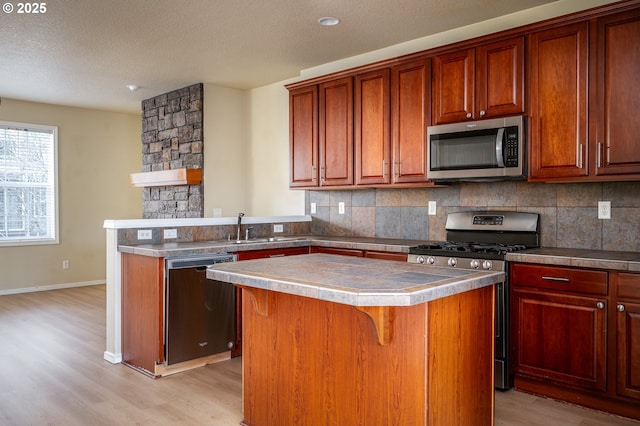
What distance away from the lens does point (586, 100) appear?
3.01 m

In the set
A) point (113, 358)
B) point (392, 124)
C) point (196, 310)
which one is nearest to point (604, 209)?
point (392, 124)

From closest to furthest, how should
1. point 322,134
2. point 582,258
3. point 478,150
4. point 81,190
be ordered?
point 582,258 < point 478,150 < point 322,134 < point 81,190

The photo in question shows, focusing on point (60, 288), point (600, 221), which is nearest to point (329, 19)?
point (600, 221)

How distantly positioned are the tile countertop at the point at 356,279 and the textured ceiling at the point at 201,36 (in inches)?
79.4

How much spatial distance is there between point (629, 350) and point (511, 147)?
4.64ft

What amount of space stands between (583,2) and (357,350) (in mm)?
2932

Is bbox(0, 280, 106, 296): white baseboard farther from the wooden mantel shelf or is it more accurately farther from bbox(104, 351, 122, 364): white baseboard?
bbox(104, 351, 122, 364): white baseboard

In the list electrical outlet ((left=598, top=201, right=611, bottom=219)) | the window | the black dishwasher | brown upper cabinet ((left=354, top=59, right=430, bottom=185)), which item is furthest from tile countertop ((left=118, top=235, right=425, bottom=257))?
the window

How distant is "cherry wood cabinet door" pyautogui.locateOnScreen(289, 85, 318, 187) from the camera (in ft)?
15.1

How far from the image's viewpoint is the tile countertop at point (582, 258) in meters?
2.68

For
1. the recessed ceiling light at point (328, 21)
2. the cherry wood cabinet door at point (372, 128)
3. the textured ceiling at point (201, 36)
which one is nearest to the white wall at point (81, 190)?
the textured ceiling at point (201, 36)

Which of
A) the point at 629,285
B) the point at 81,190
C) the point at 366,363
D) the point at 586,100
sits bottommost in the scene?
the point at 366,363

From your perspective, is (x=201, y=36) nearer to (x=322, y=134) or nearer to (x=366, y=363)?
(x=322, y=134)

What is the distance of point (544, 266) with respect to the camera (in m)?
2.97
